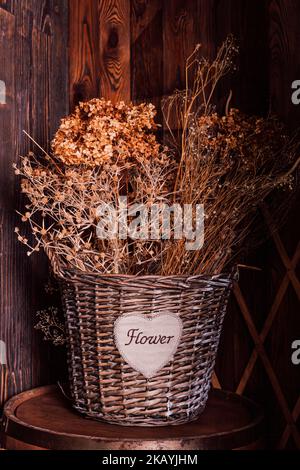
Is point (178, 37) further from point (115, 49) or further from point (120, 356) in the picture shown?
point (120, 356)

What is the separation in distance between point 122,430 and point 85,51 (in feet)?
3.64

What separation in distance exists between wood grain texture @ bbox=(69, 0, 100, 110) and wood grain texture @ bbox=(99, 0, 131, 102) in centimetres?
2

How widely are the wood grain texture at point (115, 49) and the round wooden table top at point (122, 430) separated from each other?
0.90 meters

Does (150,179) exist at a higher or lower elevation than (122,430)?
higher

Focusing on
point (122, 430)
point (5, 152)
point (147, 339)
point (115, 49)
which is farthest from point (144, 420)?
point (115, 49)

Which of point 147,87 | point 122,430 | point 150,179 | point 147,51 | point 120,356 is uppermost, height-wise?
point 147,51

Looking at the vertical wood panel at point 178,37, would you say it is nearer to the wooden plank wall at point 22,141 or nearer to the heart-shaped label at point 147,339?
the wooden plank wall at point 22,141

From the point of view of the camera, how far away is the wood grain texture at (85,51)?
1704mm

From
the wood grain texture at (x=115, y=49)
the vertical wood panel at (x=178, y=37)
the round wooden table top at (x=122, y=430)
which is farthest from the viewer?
the wood grain texture at (x=115, y=49)

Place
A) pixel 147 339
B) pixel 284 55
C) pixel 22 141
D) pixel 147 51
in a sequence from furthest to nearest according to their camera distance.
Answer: pixel 147 51 < pixel 22 141 < pixel 284 55 < pixel 147 339

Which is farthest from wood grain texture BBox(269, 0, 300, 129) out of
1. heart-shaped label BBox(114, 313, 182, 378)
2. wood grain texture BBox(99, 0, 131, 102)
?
heart-shaped label BBox(114, 313, 182, 378)

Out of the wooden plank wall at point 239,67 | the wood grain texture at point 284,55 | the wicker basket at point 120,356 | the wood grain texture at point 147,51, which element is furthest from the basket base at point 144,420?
the wood grain texture at point 147,51

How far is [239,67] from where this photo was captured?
4.93ft
